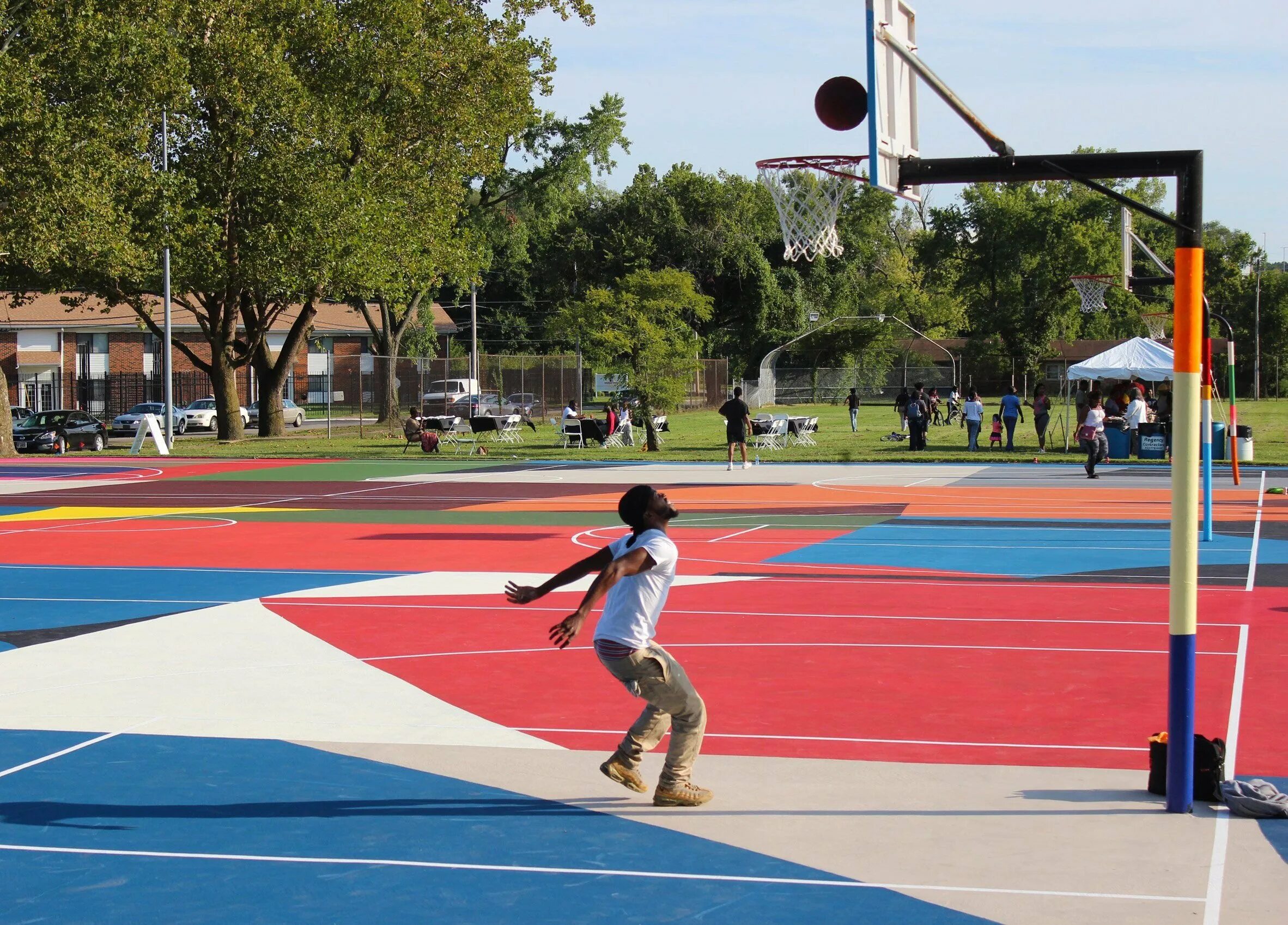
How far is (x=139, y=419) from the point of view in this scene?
5269 centimetres

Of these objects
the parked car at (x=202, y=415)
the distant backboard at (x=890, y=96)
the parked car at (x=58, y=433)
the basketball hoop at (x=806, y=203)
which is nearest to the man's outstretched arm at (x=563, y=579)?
the distant backboard at (x=890, y=96)

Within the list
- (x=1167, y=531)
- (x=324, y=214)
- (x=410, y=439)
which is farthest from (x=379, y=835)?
(x=324, y=214)

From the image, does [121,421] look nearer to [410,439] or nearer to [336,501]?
[410,439]

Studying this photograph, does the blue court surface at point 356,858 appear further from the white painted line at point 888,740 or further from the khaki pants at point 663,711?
the white painted line at point 888,740

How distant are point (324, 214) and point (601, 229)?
46.5m

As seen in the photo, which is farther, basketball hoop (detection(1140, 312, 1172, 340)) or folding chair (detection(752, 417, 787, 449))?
folding chair (detection(752, 417, 787, 449))

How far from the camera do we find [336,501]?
86.2ft

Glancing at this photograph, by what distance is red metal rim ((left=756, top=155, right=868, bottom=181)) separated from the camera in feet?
97.5

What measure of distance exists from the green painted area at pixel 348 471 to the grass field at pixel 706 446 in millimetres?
2146

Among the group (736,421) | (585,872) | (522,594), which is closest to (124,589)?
(522,594)

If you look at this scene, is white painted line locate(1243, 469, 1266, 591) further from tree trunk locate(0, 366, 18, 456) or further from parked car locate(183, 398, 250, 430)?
parked car locate(183, 398, 250, 430)

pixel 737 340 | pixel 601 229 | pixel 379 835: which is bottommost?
pixel 379 835

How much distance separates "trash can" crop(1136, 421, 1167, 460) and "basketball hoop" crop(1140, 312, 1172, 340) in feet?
15.8

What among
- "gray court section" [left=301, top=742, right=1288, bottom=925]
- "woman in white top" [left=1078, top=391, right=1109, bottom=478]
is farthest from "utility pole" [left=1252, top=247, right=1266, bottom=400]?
"gray court section" [left=301, top=742, right=1288, bottom=925]
